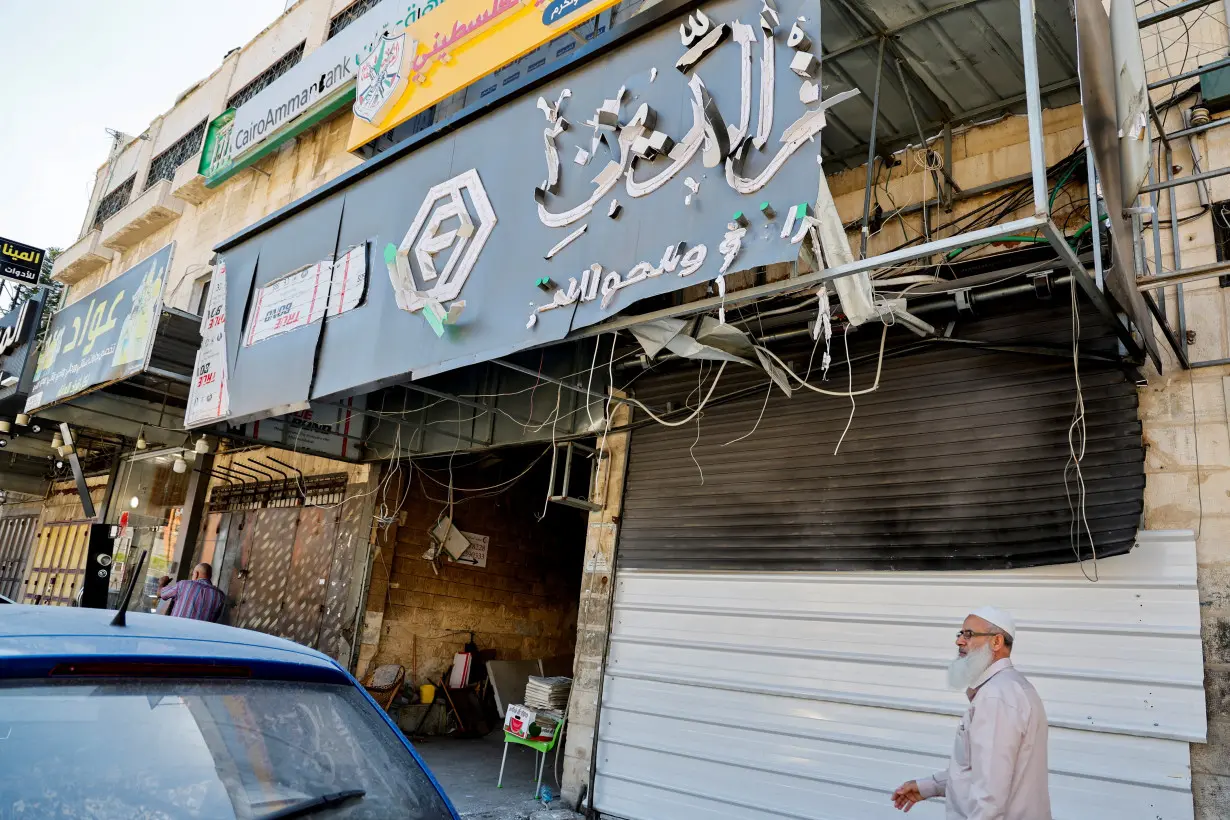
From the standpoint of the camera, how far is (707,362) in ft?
23.9

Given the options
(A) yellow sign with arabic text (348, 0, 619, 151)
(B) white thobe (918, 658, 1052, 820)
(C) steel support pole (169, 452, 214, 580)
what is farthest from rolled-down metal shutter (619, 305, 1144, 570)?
(C) steel support pole (169, 452, 214, 580)

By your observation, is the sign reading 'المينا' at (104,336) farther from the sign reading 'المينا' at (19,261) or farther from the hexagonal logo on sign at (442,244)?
the sign reading 'المينا' at (19,261)

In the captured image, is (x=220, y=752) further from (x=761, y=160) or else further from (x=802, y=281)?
(x=761, y=160)

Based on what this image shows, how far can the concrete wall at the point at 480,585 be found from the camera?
433 inches

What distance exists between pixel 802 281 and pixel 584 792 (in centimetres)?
510

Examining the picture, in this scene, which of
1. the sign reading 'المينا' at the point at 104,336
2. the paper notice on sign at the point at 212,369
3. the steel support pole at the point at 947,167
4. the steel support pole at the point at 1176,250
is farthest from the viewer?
the sign reading 'المينا' at the point at 104,336

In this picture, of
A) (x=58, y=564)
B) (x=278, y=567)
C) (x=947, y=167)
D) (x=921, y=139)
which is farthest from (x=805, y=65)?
A: (x=58, y=564)

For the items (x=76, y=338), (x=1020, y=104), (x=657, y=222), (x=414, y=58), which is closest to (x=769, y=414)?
(x=657, y=222)

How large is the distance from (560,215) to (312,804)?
4589 millimetres

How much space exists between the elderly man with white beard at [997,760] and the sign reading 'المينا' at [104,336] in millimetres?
9620

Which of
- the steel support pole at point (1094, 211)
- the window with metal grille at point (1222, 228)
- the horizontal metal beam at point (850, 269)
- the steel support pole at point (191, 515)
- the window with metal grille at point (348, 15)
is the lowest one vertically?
the steel support pole at point (191, 515)

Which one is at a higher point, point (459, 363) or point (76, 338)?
point (76, 338)

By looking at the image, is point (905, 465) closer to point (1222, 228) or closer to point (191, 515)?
point (1222, 228)

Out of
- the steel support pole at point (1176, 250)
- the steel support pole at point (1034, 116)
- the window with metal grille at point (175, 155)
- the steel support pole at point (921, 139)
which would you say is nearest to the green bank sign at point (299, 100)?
the window with metal grille at point (175, 155)
